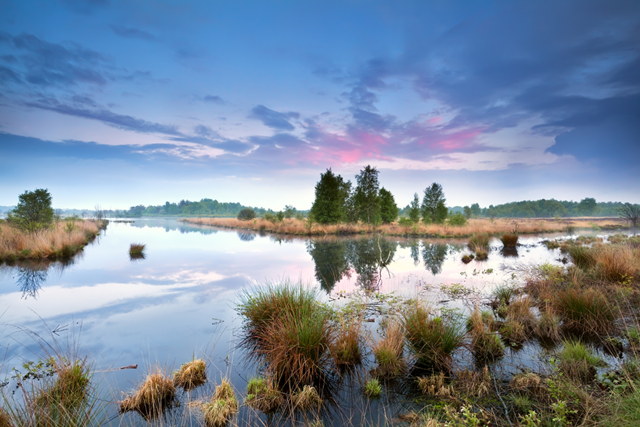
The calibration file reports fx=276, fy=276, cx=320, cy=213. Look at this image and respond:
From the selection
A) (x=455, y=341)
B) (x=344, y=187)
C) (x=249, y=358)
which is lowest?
(x=249, y=358)

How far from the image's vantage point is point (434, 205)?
42.5 m

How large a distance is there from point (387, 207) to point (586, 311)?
125 ft

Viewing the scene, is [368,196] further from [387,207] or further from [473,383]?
[473,383]

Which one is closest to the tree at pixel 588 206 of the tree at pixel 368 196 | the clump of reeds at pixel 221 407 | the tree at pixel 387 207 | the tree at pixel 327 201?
the tree at pixel 387 207

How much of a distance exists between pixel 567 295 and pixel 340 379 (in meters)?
5.38

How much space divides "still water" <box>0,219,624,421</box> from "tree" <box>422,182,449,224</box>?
26940mm

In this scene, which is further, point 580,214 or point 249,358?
point 580,214

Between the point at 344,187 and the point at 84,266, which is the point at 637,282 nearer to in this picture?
the point at 84,266

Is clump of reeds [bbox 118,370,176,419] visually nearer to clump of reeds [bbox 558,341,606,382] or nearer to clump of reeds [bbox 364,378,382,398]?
clump of reeds [bbox 364,378,382,398]

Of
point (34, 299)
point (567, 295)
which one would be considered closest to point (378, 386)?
point (567, 295)

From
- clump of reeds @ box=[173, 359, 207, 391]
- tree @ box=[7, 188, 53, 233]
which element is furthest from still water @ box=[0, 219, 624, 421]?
tree @ box=[7, 188, 53, 233]

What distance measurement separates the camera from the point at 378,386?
388 centimetres

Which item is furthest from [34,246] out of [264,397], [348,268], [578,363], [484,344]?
[578,363]

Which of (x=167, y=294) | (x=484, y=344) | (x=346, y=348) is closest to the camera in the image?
→ (x=346, y=348)
